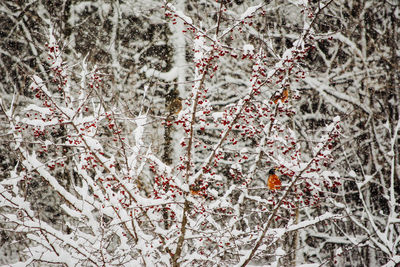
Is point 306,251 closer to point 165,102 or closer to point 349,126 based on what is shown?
point 349,126

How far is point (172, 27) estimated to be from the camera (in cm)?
764

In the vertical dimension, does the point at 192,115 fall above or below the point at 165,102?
below

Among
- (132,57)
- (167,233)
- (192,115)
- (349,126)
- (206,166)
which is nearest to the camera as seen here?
(192,115)

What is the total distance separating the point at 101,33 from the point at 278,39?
4763 millimetres

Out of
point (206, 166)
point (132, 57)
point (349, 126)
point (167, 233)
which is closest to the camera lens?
point (206, 166)

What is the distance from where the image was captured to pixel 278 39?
815 centimetres

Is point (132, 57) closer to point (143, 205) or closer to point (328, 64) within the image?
point (328, 64)

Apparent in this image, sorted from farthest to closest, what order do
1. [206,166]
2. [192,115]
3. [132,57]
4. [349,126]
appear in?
[132,57] → [349,126] → [206,166] → [192,115]

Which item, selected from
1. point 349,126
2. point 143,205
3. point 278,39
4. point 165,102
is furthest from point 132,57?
point 143,205

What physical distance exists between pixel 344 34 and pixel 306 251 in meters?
5.50

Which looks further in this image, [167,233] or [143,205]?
[167,233]

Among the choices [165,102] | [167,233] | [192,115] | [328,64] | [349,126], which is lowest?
[167,233]

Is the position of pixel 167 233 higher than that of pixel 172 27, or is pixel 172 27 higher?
pixel 172 27

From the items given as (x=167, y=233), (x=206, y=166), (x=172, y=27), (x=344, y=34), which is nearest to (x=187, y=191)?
(x=206, y=166)
